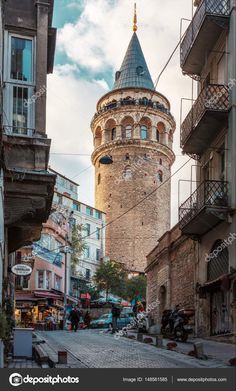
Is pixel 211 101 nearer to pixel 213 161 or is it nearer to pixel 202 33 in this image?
pixel 213 161

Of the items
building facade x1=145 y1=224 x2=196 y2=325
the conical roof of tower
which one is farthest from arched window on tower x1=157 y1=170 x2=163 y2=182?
building facade x1=145 y1=224 x2=196 y2=325

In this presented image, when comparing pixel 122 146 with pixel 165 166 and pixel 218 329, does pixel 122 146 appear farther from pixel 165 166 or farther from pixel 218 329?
pixel 218 329

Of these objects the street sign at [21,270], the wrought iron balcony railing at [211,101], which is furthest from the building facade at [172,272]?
the street sign at [21,270]

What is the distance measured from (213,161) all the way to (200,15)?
164 inches

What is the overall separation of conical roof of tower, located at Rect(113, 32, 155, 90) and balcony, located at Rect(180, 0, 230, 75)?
174 feet

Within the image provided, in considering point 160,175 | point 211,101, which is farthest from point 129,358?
point 160,175

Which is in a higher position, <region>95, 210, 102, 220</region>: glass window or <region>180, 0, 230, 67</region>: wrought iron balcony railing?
<region>95, 210, 102, 220</region>: glass window

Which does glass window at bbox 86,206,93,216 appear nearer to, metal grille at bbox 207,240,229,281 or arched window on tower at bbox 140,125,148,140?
arched window on tower at bbox 140,125,148,140

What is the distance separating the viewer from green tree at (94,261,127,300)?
2516 inches

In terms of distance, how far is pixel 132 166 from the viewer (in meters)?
76.4

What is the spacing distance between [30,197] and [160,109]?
64884 mm

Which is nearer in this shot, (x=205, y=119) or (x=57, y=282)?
(x=205, y=119)

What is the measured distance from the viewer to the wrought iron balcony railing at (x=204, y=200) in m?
18.4

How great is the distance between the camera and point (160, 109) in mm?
78125
